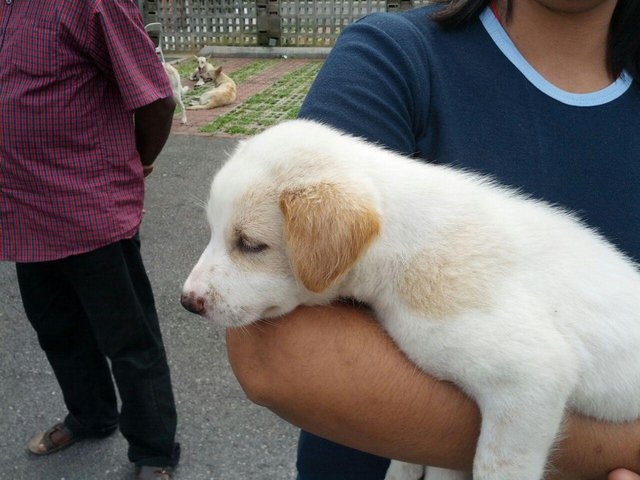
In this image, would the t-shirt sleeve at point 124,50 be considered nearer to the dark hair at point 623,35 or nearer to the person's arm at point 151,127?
the person's arm at point 151,127

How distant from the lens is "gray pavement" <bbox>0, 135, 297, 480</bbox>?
Result: 11.3 ft

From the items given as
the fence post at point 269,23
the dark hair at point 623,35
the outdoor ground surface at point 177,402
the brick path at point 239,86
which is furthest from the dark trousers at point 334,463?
the fence post at point 269,23

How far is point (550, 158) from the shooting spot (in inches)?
60.4

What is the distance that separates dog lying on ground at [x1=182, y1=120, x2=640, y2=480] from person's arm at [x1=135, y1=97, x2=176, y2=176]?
1.68 metres

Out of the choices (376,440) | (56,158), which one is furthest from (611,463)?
(56,158)

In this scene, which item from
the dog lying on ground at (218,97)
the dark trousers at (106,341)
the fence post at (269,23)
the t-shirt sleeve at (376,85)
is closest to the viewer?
the t-shirt sleeve at (376,85)

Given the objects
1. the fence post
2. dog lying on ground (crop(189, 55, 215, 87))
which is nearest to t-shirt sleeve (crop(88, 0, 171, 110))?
dog lying on ground (crop(189, 55, 215, 87))

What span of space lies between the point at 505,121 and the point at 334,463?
3.16 feet

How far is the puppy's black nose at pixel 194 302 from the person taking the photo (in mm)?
1470

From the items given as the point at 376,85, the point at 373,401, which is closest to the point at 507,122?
the point at 376,85

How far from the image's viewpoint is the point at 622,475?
1312mm

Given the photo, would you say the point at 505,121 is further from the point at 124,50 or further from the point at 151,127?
the point at 151,127

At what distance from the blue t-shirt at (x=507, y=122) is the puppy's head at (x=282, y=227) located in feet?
0.39

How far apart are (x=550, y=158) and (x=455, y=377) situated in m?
0.59
